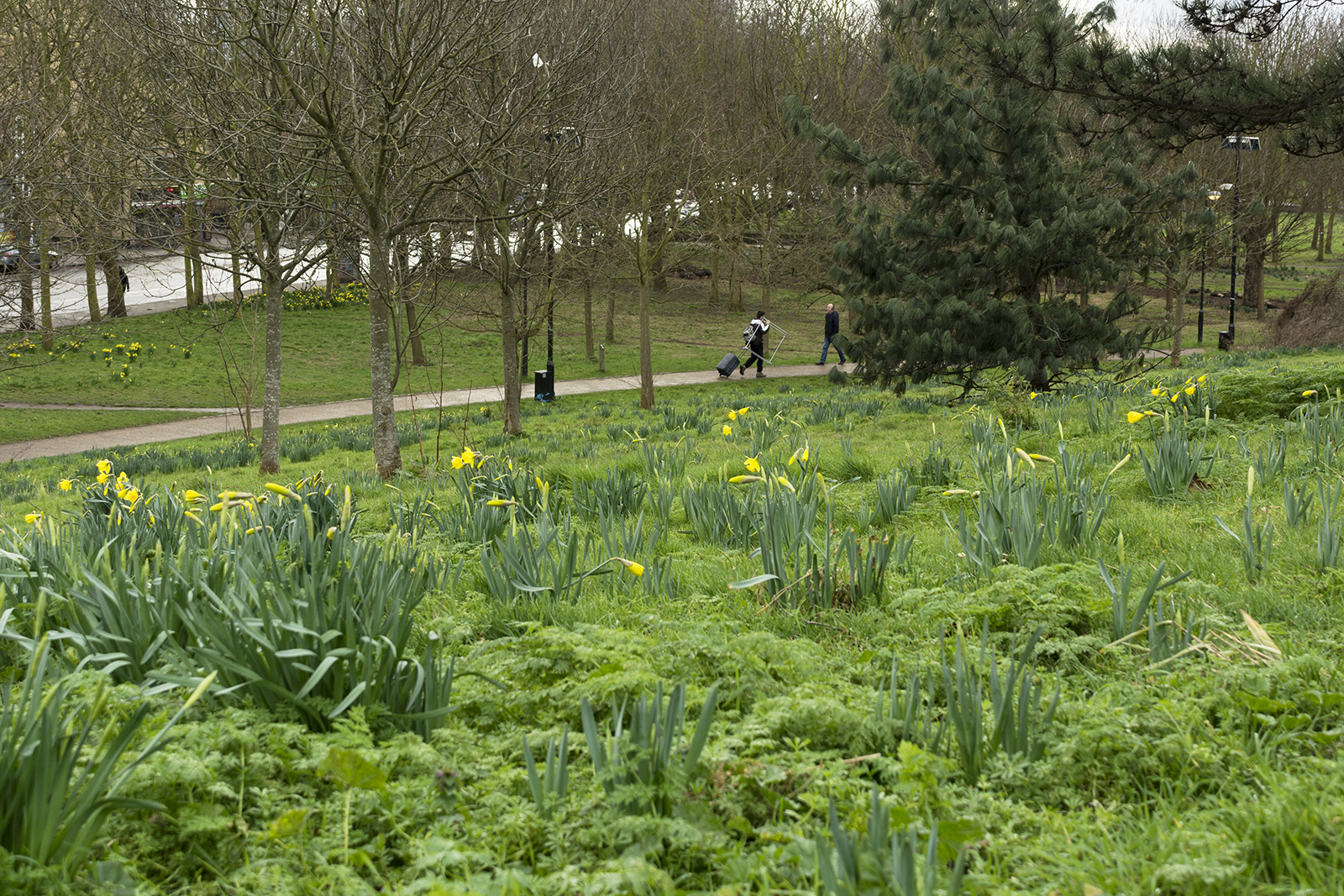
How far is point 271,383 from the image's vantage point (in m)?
11.3

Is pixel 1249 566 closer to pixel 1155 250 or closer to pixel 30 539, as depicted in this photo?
pixel 30 539

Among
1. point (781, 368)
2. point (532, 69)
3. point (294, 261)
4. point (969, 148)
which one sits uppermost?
point (532, 69)

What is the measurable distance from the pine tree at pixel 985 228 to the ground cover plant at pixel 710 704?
7.32 metres

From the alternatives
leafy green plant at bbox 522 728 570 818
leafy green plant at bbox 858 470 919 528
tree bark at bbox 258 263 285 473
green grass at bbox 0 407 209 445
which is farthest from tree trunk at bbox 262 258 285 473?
leafy green plant at bbox 522 728 570 818

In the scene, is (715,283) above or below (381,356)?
above

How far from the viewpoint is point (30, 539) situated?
3.47 m

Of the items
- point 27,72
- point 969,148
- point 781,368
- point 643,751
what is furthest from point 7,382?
point 643,751

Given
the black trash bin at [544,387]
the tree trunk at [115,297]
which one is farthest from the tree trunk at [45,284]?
the black trash bin at [544,387]

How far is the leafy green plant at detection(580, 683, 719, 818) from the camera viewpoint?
5.65 feet

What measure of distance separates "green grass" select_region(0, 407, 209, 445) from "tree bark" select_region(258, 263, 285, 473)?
7.35 m

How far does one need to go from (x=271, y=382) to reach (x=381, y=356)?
8.44ft

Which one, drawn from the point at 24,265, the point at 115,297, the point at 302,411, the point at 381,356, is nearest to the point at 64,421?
the point at 302,411

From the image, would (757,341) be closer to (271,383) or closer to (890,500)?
(271,383)

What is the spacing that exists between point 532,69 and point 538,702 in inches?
453
